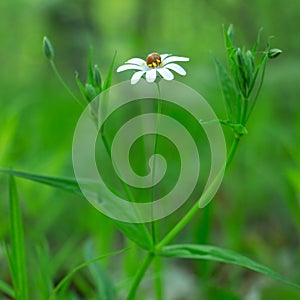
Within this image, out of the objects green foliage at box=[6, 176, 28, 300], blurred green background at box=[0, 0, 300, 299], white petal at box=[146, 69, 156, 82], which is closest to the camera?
white petal at box=[146, 69, 156, 82]

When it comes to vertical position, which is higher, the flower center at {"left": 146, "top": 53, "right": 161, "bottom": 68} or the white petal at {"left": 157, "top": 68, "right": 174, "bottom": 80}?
the flower center at {"left": 146, "top": 53, "right": 161, "bottom": 68}

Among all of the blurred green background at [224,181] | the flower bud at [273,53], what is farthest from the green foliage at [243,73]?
the blurred green background at [224,181]

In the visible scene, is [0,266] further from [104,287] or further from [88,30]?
[88,30]

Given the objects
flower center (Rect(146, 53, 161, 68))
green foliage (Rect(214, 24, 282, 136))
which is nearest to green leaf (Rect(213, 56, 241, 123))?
green foliage (Rect(214, 24, 282, 136))

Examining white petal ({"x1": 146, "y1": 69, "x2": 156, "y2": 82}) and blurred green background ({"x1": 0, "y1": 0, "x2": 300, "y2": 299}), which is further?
blurred green background ({"x1": 0, "y1": 0, "x2": 300, "y2": 299})

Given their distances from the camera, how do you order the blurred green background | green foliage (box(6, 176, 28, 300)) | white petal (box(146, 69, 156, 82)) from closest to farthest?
white petal (box(146, 69, 156, 82)), green foliage (box(6, 176, 28, 300)), the blurred green background

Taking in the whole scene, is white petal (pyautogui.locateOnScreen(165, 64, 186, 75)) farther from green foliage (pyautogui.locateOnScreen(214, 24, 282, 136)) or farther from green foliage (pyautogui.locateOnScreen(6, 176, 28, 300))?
green foliage (pyautogui.locateOnScreen(6, 176, 28, 300))

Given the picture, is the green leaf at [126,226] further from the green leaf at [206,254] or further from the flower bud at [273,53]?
the flower bud at [273,53]
